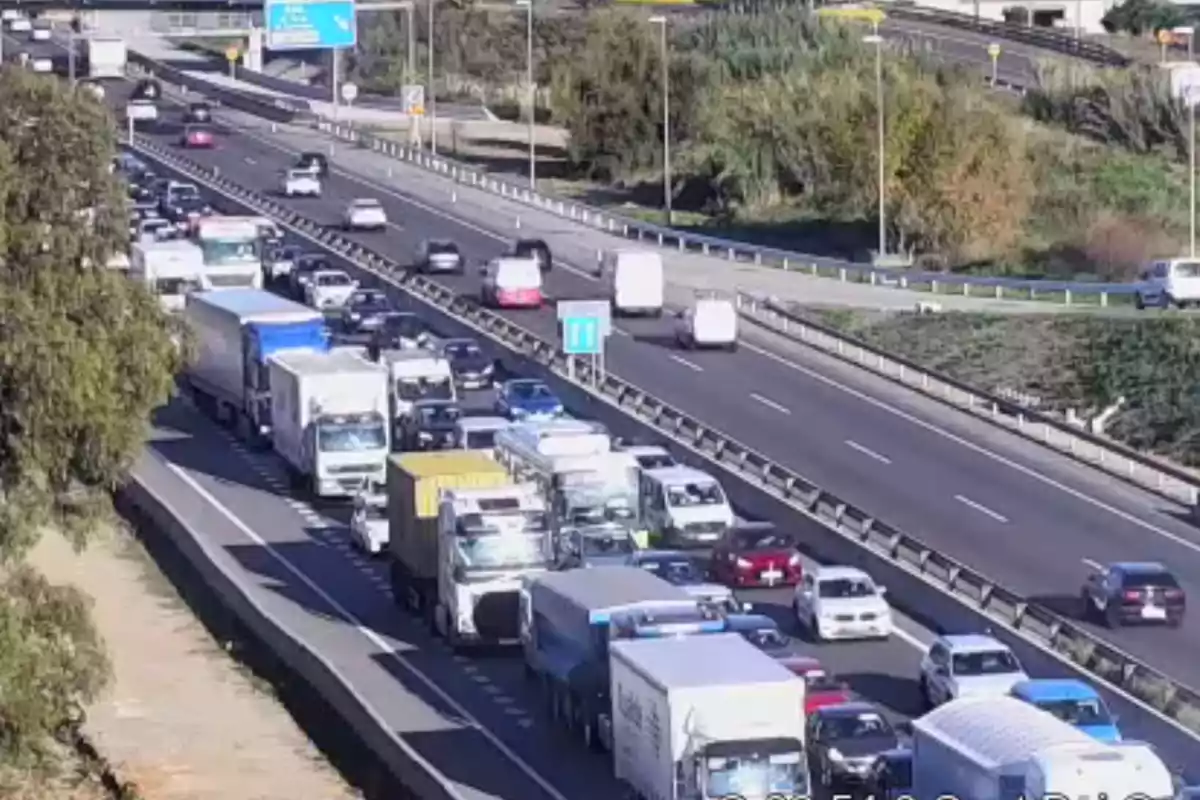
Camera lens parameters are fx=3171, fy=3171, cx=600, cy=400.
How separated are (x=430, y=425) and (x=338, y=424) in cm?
201

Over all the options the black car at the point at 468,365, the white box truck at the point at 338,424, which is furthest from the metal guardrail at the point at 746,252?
the white box truck at the point at 338,424

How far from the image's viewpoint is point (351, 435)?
165ft

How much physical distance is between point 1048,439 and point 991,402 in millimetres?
3114

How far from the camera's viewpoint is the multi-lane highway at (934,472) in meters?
43.6

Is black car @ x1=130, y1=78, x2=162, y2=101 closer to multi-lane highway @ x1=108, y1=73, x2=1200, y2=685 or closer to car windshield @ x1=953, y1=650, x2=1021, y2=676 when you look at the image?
multi-lane highway @ x1=108, y1=73, x2=1200, y2=685

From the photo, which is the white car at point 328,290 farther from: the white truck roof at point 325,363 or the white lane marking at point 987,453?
the white truck roof at point 325,363

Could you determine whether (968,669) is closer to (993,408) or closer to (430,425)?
(430,425)

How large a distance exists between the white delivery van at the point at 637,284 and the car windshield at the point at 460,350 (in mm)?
6409

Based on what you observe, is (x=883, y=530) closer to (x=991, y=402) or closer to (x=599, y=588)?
(x=599, y=588)

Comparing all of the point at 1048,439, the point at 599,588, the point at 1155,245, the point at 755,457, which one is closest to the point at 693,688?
the point at 599,588

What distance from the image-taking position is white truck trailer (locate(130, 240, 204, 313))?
66000 mm

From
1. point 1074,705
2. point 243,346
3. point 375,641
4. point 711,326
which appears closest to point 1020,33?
point 711,326

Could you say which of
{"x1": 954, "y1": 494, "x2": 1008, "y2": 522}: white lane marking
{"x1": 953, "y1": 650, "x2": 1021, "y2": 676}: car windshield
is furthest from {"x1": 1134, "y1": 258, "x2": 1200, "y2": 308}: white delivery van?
{"x1": 953, "y1": 650, "x2": 1021, "y2": 676}: car windshield

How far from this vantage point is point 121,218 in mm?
40344
